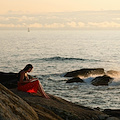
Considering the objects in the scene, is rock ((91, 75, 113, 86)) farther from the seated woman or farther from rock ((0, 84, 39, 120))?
rock ((0, 84, 39, 120))

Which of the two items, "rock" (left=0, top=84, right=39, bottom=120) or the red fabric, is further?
the red fabric

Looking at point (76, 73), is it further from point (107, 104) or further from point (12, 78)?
point (12, 78)

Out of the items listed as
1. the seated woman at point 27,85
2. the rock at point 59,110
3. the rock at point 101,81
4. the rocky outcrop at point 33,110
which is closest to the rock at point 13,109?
the rocky outcrop at point 33,110

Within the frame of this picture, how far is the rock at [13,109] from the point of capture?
7293 millimetres

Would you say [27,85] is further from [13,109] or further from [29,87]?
[13,109]

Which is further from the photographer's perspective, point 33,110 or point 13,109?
point 33,110

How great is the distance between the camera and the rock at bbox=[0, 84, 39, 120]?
7.29 meters

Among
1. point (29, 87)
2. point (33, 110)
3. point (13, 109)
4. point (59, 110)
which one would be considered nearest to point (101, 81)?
point (29, 87)

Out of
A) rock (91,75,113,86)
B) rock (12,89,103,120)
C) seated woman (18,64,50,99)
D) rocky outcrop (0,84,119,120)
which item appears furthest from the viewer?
rock (91,75,113,86)

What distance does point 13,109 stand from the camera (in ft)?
25.6

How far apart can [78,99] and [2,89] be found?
14.5m

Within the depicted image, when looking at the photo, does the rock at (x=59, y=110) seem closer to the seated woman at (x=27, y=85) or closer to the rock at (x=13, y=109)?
the seated woman at (x=27, y=85)

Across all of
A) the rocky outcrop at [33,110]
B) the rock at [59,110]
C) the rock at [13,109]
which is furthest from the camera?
the rock at [59,110]

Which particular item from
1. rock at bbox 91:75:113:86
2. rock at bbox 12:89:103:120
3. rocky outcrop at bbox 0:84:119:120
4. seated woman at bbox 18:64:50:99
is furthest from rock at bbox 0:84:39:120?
rock at bbox 91:75:113:86
